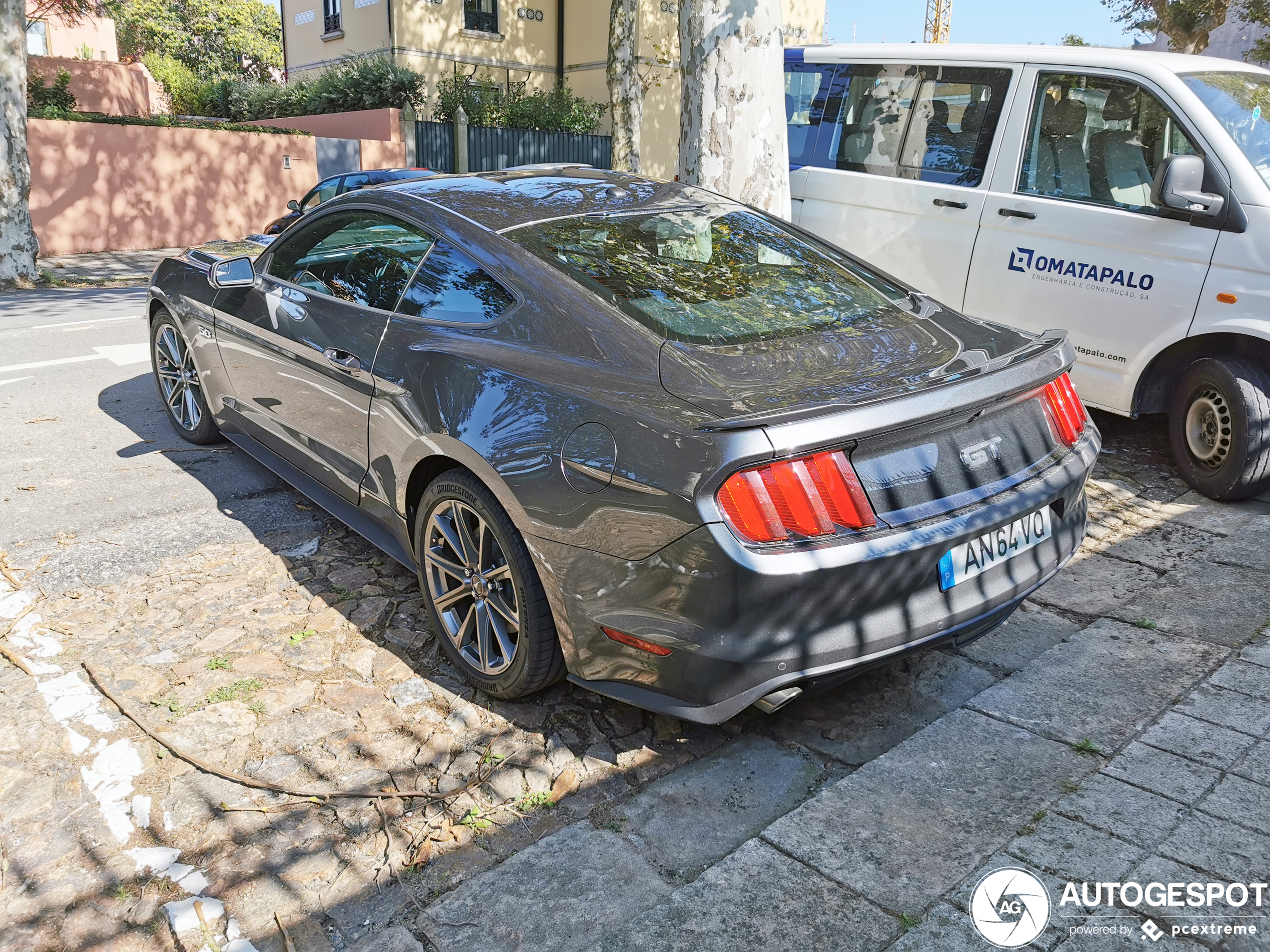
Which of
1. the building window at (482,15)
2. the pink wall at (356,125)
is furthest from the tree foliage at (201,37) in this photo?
the building window at (482,15)

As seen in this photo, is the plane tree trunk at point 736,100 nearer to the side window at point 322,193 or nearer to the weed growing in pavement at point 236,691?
the weed growing in pavement at point 236,691

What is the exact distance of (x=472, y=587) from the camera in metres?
3.24

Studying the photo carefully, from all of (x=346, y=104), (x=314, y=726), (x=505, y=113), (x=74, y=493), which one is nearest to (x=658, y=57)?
(x=505, y=113)

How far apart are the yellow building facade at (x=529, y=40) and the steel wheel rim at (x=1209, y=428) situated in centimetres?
1962

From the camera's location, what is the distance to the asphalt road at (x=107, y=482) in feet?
14.2

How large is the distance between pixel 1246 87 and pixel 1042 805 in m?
4.42

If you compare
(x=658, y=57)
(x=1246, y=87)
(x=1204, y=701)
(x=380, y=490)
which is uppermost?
(x=658, y=57)

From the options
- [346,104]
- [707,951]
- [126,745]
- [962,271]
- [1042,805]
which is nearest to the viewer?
[707,951]

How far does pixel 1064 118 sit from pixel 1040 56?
39cm

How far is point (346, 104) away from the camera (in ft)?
76.7

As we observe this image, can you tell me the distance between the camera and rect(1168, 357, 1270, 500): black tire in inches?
186

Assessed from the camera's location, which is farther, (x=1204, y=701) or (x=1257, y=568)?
(x=1257, y=568)

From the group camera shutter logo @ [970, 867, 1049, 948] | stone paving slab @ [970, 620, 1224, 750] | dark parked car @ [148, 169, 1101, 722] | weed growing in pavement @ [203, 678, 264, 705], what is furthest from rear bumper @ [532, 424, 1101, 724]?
weed growing in pavement @ [203, 678, 264, 705]

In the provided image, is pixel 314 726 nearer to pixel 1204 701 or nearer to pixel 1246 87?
pixel 1204 701
